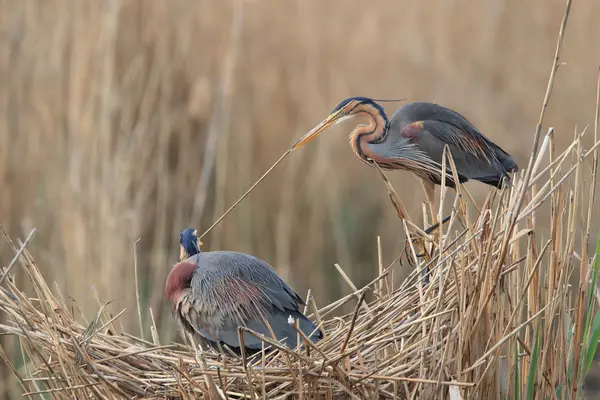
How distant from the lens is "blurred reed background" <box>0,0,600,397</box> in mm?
4148

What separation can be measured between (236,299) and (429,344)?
0.71 metres

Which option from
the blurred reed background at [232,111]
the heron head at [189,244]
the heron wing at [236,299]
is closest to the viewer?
the heron wing at [236,299]

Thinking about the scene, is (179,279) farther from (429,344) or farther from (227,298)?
(429,344)

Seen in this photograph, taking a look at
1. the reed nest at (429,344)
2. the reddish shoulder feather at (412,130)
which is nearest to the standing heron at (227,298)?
the reed nest at (429,344)

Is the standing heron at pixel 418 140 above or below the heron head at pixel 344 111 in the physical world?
below

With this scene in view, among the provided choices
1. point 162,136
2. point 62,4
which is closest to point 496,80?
point 162,136

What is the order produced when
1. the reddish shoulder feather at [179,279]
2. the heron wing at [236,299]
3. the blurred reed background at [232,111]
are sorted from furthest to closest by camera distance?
the blurred reed background at [232,111] → the reddish shoulder feather at [179,279] → the heron wing at [236,299]

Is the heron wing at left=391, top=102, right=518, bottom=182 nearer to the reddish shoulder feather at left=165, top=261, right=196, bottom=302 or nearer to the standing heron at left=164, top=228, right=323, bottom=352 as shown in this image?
the standing heron at left=164, top=228, right=323, bottom=352

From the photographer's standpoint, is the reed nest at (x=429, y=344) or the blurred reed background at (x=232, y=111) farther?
the blurred reed background at (x=232, y=111)

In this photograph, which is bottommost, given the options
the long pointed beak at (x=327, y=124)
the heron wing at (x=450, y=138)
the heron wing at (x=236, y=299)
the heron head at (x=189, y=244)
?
the heron wing at (x=236, y=299)

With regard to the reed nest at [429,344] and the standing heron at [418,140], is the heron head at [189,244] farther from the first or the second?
the reed nest at [429,344]

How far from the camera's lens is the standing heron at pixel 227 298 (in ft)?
7.80

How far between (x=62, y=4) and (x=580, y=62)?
2.69m

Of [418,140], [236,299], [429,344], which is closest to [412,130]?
[418,140]
